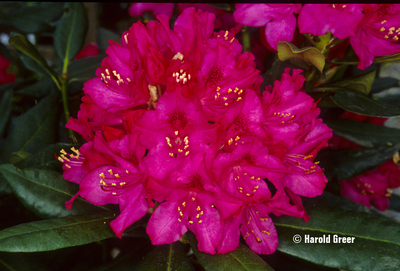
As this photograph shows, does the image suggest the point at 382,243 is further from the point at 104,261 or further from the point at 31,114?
the point at 31,114

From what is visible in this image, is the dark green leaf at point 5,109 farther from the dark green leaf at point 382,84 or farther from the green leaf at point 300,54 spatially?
the dark green leaf at point 382,84

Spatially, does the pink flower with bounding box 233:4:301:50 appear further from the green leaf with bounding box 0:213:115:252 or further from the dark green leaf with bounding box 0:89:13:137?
the dark green leaf with bounding box 0:89:13:137

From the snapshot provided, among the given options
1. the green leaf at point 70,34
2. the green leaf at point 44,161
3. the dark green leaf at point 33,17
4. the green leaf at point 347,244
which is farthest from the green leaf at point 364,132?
the dark green leaf at point 33,17

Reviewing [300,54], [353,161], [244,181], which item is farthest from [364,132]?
[244,181]

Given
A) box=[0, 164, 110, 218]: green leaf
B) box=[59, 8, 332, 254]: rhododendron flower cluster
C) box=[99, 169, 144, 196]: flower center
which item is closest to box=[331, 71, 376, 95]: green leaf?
box=[59, 8, 332, 254]: rhododendron flower cluster

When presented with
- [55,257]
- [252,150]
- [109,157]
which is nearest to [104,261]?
[55,257]
